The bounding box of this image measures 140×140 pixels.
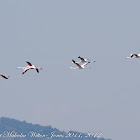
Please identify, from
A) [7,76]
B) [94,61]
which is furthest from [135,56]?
[7,76]

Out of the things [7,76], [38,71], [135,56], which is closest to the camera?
[7,76]

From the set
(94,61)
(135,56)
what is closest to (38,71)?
(94,61)

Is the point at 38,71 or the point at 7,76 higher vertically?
the point at 38,71

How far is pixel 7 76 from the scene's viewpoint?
400ft

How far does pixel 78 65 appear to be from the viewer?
157 m

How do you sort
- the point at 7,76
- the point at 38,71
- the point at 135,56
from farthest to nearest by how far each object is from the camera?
the point at 135,56 → the point at 38,71 → the point at 7,76

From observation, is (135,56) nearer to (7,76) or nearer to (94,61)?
(94,61)

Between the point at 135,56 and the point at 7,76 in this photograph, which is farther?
the point at 135,56

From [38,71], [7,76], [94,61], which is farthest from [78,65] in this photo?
[7,76]

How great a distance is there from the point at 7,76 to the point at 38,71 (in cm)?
1547

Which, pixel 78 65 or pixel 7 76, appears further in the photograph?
pixel 78 65

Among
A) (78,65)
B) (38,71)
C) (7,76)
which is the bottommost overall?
(7,76)

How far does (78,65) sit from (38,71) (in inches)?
870

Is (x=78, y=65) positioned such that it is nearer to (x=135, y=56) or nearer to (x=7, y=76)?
(x=135, y=56)
